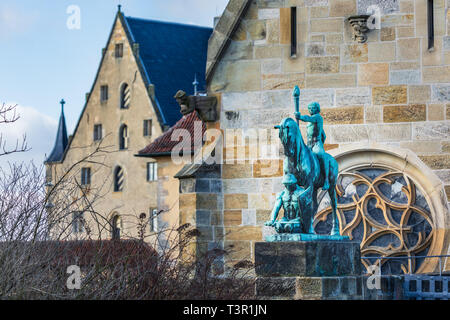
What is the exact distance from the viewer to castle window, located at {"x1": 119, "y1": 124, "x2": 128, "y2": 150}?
172 feet

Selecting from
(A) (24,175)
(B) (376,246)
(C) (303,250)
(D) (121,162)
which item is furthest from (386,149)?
(D) (121,162)

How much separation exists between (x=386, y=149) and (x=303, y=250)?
15.5ft

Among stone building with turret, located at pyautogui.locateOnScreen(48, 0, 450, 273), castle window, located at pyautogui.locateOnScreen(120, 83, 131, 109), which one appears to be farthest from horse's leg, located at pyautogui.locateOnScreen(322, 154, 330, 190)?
castle window, located at pyautogui.locateOnScreen(120, 83, 131, 109)

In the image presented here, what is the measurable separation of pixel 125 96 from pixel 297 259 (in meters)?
43.8

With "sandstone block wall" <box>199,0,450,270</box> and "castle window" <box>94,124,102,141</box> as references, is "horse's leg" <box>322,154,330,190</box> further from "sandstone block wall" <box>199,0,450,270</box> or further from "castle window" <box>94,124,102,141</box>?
"castle window" <box>94,124,102,141</box>

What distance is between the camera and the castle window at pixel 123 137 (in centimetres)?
5234

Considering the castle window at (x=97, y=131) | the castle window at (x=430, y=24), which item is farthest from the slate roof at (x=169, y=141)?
the castle window at (x=430, y=24)

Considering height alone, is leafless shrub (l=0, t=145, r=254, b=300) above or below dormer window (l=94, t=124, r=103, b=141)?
below

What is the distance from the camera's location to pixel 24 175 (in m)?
10.2

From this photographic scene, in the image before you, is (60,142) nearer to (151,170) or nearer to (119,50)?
(119,50)

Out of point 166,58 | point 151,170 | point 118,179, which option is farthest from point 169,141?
point 166,58

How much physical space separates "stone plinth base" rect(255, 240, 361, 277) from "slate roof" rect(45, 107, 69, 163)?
4860 cm

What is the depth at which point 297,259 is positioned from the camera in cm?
968

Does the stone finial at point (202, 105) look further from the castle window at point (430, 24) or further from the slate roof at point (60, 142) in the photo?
the slate roof at point (60, 142)
